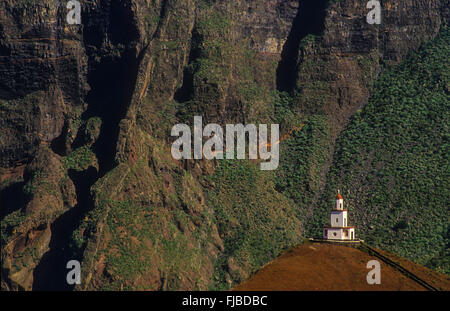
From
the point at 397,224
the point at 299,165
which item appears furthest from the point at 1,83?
the point at 397,224

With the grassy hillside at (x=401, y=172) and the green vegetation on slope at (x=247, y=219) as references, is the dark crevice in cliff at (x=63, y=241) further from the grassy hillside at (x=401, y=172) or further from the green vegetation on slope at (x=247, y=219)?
the grassy hillside at (x=401, y=172)

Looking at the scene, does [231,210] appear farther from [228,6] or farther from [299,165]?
[228,6]

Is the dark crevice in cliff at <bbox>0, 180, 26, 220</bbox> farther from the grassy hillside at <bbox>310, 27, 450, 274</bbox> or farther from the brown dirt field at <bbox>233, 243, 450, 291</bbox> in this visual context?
the brown dirt field at <bbox>233, 243, 450, 291</bbox>

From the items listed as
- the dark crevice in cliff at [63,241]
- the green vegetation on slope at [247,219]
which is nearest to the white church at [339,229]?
the green vegetation on slope at [247,219]

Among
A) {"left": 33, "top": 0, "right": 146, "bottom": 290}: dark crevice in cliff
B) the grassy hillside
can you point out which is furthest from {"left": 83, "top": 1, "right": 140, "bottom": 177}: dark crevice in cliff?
the grassy hillside

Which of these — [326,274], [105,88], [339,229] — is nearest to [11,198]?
[105,88]
